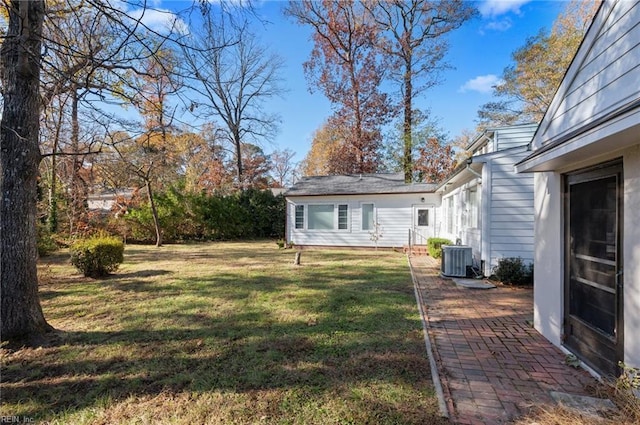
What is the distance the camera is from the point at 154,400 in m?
2.79

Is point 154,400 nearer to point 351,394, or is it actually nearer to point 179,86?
point 351,394

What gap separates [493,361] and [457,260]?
5.07m

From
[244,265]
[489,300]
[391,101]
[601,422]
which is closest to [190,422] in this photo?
[601,422]

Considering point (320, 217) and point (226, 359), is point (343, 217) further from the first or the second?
point (226, 359)

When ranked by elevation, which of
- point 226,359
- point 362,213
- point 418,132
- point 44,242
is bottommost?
point 226,359

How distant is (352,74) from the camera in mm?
23250

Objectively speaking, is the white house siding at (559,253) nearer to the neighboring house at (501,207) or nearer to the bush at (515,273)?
the bush at (515,273)

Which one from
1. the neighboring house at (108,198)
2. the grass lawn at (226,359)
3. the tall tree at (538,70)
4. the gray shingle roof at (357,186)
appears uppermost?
the tall tree at (538,70)

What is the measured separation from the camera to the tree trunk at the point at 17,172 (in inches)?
152

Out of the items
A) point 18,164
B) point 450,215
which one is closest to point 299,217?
point 450,215

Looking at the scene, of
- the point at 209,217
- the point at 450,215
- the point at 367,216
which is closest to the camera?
the point at 450,215

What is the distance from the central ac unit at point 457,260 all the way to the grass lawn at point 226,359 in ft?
6.74

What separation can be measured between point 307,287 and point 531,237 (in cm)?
561

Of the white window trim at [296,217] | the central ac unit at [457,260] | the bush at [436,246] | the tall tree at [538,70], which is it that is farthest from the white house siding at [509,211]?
the tall tree at [538,70]
